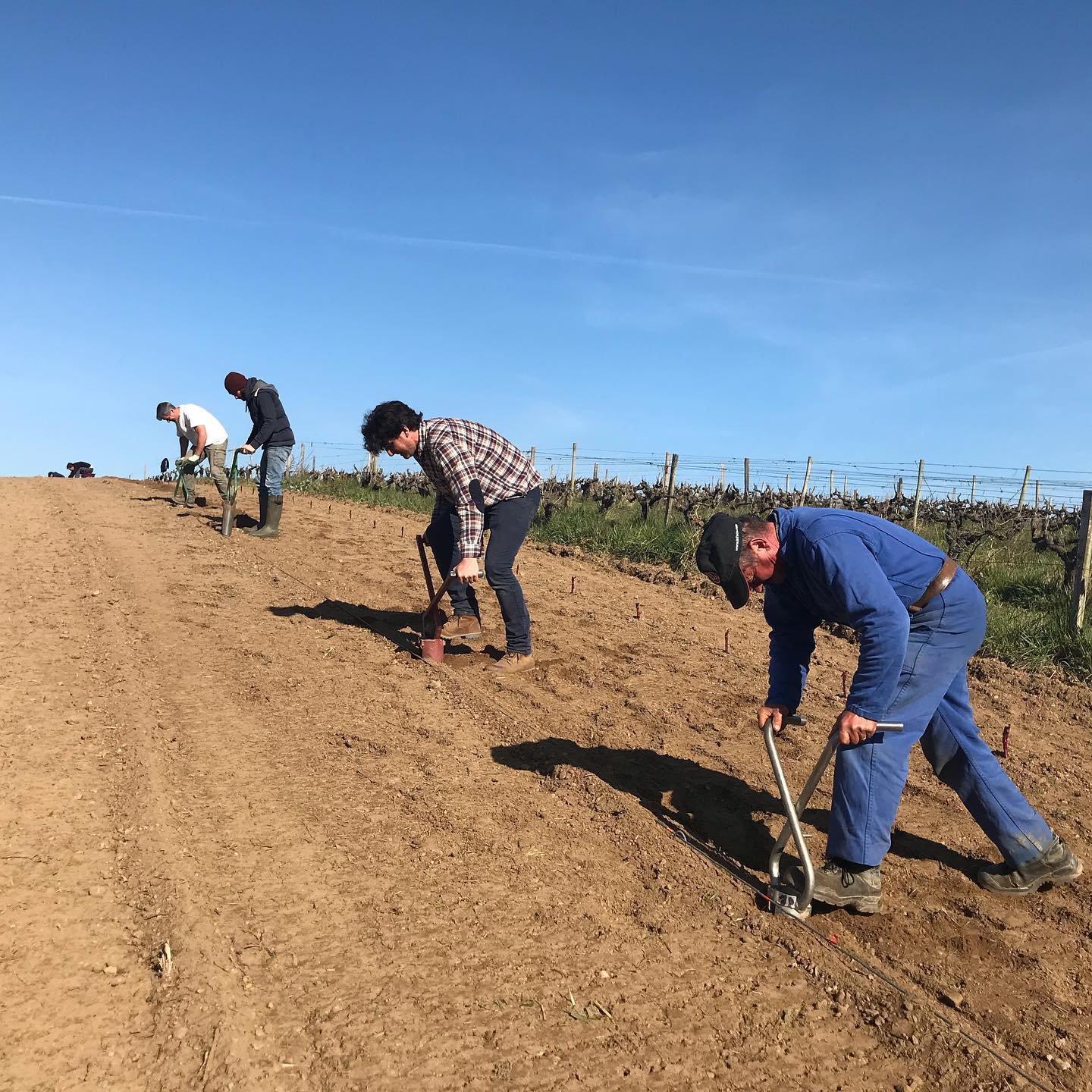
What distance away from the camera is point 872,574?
3.01 metres

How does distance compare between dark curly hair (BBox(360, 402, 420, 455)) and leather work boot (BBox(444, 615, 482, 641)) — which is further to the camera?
leather work boot (BBox(444, 615, 482, 641))

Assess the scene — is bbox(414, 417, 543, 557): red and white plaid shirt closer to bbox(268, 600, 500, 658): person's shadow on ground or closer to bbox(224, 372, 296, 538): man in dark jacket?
bbox(268, 600, 500, 658): person's shadow on ground

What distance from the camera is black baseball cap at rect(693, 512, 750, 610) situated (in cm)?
310

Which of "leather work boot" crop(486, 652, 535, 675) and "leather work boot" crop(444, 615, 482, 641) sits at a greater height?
"leather work boot" crop(444, 615, 482, 641)

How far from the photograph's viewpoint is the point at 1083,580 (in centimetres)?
750

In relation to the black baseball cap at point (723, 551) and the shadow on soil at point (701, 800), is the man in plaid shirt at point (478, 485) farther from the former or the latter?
the black baseball cap at point (723, 551)

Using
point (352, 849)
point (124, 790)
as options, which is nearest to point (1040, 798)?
point (352, 849)

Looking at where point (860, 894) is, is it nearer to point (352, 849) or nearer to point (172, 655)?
point (352, 849)

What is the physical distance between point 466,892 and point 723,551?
1610 millimetres

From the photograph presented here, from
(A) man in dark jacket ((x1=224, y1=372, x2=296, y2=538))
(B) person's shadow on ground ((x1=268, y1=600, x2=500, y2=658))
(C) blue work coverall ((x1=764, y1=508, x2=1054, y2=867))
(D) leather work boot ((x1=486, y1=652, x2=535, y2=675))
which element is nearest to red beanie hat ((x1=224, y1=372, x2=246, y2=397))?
(A) man in dark jacket ((x1=224, y1=372, x2=296, y2=538))

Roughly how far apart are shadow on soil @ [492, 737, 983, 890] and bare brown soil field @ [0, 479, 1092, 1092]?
0.02m

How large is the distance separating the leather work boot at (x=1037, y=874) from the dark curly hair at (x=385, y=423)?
3951 mm

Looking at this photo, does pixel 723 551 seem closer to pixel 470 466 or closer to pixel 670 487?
pixel 470 466

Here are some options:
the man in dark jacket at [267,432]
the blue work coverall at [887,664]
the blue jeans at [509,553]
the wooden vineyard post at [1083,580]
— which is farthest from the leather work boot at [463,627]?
the wooden vineyard post at [1083,580]
